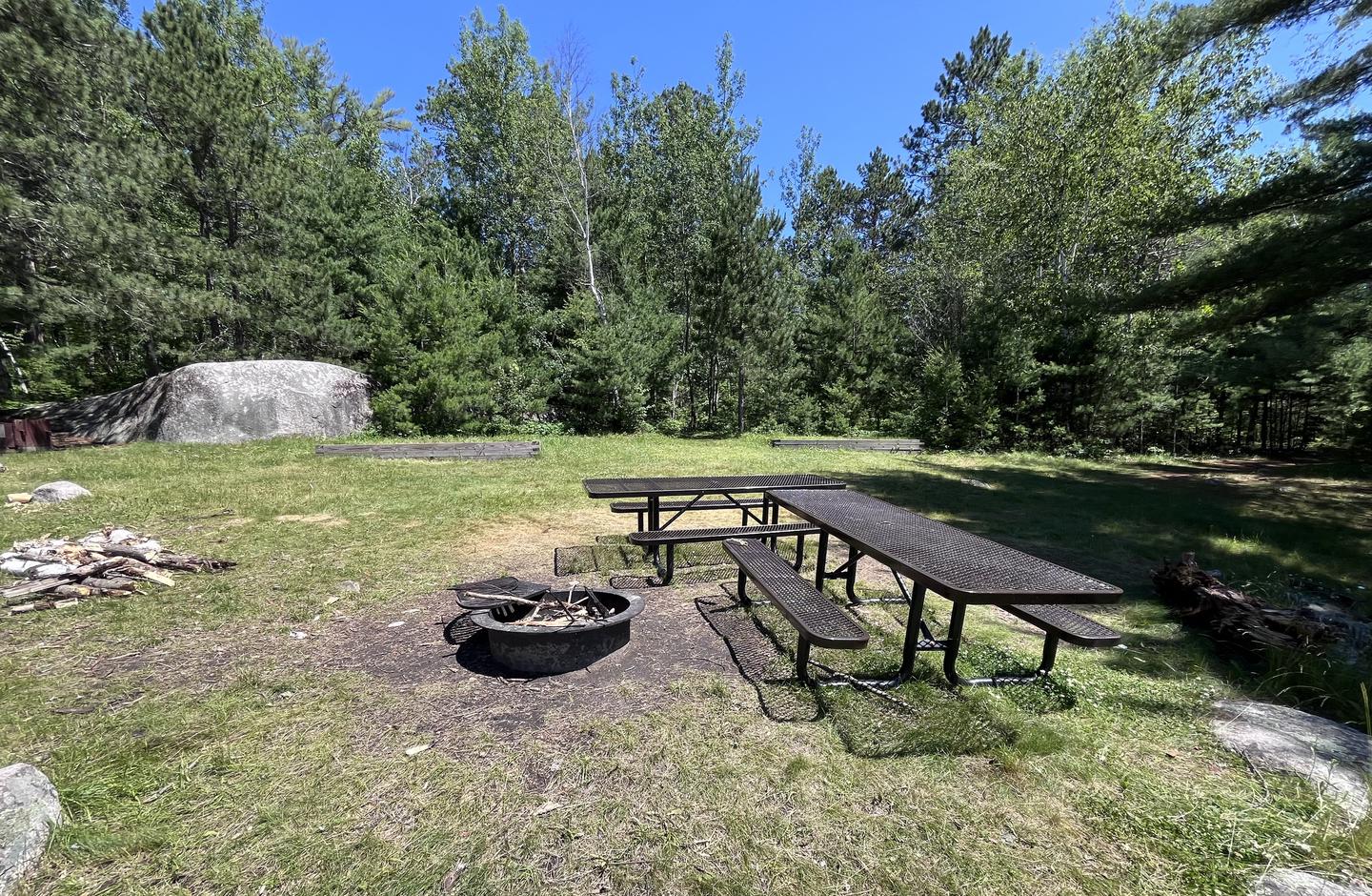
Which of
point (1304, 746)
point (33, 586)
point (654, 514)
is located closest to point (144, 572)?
point (33, 586)

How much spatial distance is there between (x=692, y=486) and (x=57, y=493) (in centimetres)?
731

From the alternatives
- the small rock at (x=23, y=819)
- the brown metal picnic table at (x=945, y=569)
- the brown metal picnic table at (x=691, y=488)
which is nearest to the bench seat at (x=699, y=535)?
the brown metal picnic table at (x=945, y=569)

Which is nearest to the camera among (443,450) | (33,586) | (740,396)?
(33,586)

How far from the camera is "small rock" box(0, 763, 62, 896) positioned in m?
1.67

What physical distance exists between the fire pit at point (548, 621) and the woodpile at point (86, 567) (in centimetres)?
277

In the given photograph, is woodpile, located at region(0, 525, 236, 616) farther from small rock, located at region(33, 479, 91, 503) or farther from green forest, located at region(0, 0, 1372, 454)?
green forest, located at region(0, 0, 1372, 454)

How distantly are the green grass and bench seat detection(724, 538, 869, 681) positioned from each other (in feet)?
1.49

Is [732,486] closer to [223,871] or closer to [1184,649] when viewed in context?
[1184,649]

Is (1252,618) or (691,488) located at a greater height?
(691,488)

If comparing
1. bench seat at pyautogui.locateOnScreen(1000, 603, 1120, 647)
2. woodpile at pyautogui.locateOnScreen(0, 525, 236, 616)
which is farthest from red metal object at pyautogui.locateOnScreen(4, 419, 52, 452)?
bench seat at pyautogui.locateOnScreen(1000, 603, 1120, 647)

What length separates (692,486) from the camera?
4.92 m

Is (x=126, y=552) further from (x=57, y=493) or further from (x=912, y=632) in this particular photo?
(x=912, y=632)

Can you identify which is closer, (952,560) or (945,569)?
(945,569)

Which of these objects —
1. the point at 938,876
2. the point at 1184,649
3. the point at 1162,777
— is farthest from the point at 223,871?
the point at 1184,649
